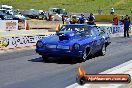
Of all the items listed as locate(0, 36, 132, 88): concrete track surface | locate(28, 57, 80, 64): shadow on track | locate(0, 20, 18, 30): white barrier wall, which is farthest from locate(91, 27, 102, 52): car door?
locate(0, 20, 18, 30): white barrier wall

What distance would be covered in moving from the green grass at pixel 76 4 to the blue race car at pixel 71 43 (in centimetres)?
6540

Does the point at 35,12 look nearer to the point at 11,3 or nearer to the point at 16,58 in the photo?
the point at 11,3

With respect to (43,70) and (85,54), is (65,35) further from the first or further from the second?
(43,70)

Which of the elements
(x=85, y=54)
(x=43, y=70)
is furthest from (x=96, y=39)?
(x=43, y=70)

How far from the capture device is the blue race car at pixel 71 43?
14070 millimetres

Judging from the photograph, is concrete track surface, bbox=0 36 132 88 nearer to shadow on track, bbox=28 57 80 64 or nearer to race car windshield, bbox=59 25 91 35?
shadow on track, bbox=28 57 80 64

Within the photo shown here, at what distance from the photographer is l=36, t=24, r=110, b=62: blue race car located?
14070mm

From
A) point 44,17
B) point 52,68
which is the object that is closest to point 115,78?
point 52,68

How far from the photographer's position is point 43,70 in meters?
12.4

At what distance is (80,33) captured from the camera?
15336mm

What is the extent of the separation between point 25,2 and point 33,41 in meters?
67.8

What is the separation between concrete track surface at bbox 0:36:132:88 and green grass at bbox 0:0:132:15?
2593 inches

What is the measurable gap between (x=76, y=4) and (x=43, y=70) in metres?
76.1

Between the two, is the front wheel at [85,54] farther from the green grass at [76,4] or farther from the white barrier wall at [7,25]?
the green grass at [76,4]
